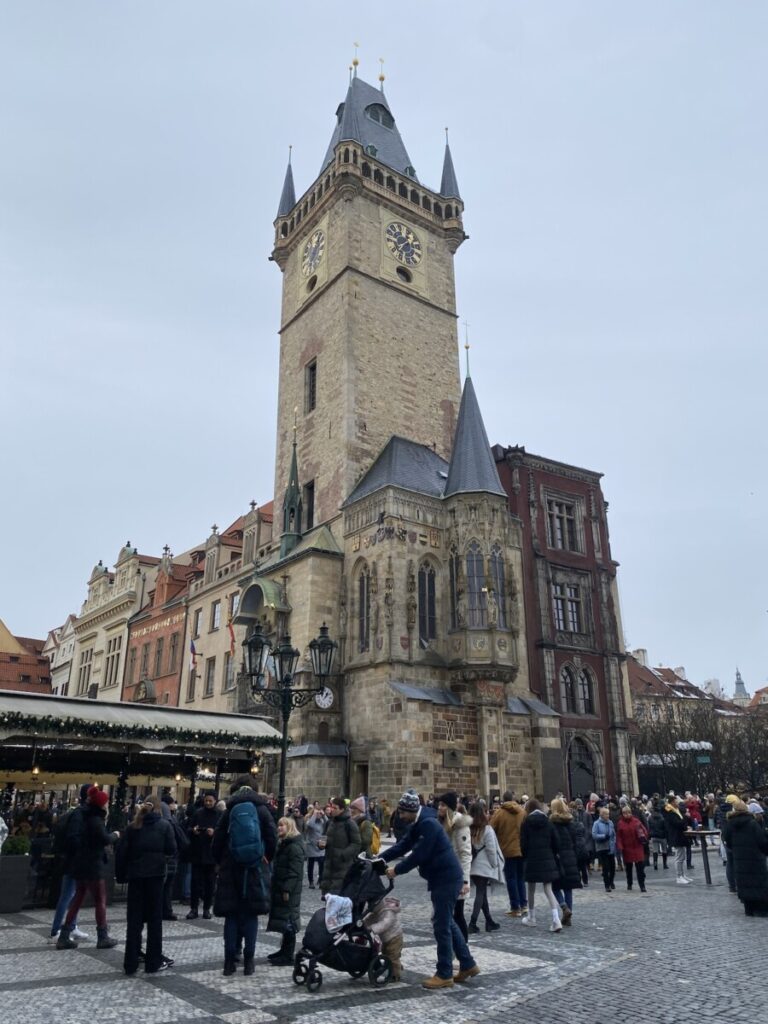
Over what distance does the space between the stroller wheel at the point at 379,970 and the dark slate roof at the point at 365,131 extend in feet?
124

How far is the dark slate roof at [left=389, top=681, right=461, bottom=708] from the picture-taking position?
25.5 m

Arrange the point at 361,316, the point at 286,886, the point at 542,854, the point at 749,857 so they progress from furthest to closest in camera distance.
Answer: the point at 361,316 → the point at 749,857 → the point at 542,854 → the point at 286,886

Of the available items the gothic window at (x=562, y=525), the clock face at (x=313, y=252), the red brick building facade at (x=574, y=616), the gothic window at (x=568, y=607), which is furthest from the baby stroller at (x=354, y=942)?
the clock face at (x=313, y=252)

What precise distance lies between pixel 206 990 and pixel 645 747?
1665 inches

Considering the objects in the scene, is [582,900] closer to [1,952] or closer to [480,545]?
[1,952]

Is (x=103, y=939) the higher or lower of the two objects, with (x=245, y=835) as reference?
lower

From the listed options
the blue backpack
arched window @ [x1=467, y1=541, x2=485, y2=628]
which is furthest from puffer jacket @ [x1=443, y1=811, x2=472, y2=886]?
arched window @ [x1=467, y1=541, x2=485, y2=628]

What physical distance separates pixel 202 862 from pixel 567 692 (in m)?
23.1

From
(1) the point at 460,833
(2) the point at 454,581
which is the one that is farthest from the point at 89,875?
(2) the point at 454,581

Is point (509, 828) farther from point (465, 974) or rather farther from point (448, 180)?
point (448, 180)

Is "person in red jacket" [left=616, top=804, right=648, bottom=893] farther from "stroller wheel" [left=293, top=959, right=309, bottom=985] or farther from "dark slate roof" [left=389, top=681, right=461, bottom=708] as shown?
"dark slate roof" [left=389, top=681, right=461, bottom=708]

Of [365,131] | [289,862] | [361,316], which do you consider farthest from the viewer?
[365,131]

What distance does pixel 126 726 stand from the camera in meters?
14.3

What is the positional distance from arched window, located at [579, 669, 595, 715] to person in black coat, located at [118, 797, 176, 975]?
27076mm
